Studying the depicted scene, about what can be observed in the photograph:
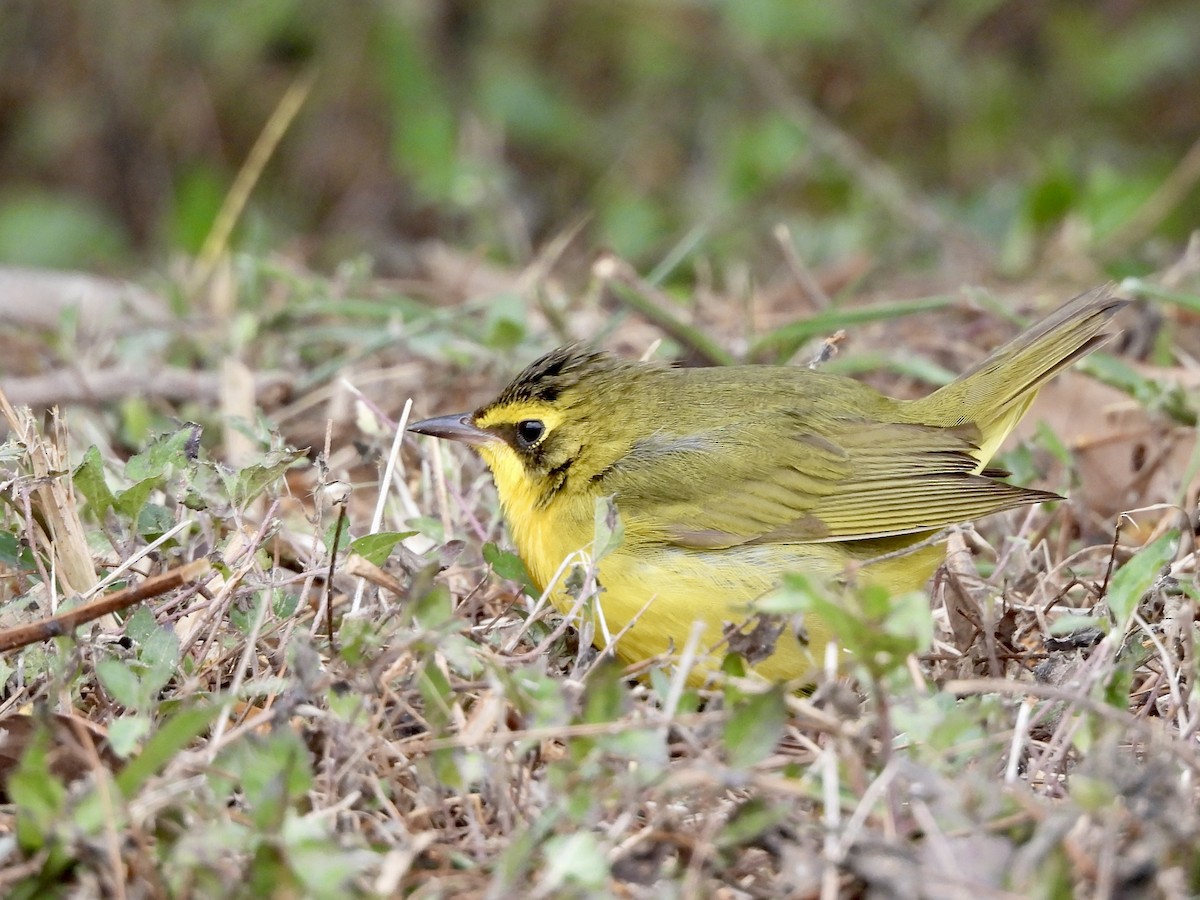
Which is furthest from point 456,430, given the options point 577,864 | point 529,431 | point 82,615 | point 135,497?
point 577,864

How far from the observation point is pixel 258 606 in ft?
11.0

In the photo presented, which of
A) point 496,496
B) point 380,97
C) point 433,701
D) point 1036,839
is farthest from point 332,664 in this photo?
point 380,97

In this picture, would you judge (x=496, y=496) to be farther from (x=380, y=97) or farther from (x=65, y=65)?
(x=65, y=65)

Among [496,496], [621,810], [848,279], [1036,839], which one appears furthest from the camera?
[848,279]

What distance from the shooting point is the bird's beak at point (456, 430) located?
14.3 feet

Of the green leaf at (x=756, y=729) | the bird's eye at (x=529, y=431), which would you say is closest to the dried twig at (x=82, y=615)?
the green leaf at (x=756, y=729)

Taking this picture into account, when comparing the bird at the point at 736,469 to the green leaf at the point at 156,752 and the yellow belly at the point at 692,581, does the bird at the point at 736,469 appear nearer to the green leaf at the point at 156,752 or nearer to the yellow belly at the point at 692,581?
the yellow belly at the point at 692,581

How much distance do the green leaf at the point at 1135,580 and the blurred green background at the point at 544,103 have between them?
5857 mm

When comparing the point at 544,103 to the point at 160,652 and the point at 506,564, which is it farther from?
the point at 160,652

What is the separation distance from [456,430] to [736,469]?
32.9 inches

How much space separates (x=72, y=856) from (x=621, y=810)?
91cm

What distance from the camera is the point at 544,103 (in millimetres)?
10055

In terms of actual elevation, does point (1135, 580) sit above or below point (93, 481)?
below

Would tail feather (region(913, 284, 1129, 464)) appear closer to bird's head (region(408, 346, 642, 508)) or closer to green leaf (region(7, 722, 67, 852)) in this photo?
bird's head (region(408, 346, 642, 508))
